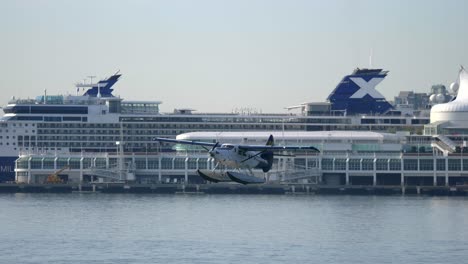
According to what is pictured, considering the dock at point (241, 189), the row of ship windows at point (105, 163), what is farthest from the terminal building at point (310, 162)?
the dock at point (241, 189)

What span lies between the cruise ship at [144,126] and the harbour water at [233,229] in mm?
14120

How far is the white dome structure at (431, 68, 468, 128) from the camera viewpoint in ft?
538

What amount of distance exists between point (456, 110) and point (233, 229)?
6011cm

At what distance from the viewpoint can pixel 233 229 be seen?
10888 cm

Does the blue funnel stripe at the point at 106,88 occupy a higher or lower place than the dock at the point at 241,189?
→ higher

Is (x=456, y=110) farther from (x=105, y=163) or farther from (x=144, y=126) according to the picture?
(x=105, y=163)

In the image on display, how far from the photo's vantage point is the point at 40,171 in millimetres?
153625

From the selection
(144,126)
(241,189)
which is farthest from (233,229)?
(144,126)

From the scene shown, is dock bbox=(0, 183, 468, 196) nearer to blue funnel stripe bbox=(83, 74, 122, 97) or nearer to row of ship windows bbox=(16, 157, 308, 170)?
row of ship windows bbox=(16, 157, 308, 170)

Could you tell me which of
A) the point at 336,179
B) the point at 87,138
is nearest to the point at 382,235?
the point at 336,179

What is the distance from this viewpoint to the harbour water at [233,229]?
9594 centimetres

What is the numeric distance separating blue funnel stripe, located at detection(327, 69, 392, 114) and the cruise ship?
0.10 meters

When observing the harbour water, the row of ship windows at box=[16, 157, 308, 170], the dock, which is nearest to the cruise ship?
the row of ship windows at box=[16, 157, 308, 170]

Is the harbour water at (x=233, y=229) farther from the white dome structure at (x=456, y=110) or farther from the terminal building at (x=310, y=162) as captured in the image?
the white dome structure at (x=456, y=110)
